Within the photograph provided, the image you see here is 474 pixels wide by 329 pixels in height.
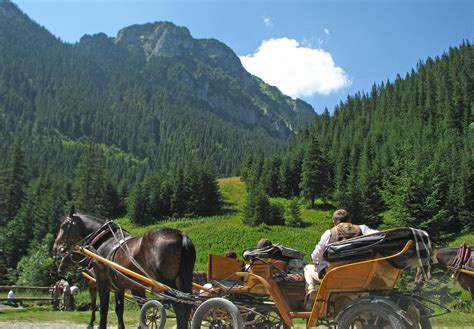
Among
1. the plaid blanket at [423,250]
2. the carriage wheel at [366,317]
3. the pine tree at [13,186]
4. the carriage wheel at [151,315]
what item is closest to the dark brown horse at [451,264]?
the plaid blanket at [423,250]

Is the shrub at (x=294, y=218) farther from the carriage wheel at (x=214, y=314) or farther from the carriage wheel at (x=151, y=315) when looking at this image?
the carriage wheel at (x=214, y=314)

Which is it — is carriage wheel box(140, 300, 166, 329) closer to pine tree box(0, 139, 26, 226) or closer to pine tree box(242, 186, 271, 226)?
pine tree box(242, 186, 271, 226)

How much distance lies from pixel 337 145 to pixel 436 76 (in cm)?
5291

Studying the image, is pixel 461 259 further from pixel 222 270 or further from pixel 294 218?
pixel 294 218

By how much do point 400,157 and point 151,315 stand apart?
6703 cm

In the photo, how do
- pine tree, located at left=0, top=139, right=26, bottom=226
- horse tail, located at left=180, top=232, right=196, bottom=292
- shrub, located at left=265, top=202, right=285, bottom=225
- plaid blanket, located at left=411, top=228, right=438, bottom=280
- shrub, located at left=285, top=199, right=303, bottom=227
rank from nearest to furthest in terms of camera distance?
1. plaid blanket, located at left=411, top=228, right=438, bottom=280
2. horse tail, located at left=180, top=232, right=196, bottom=292
3. shrub, located at left=285, top=199, right=303, bottom=227
4. shrub, located at left=265, top=202, right=285, bottom=225
5. pine tree, located at left=0, top=139, right=26, bottom=226

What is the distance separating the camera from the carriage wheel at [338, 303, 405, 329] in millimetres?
5406

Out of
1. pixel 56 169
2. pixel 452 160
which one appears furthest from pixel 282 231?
pixel 56 169

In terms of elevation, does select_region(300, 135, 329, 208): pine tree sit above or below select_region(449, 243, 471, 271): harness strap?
above

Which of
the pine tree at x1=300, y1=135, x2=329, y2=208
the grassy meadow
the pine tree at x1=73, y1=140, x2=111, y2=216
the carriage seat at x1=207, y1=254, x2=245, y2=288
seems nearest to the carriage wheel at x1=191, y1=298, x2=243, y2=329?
the carriage seat at x1=207, y1=254, x2=245, y2=288

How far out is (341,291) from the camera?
6.01m

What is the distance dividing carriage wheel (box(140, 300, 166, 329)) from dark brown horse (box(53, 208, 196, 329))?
1.42 feet

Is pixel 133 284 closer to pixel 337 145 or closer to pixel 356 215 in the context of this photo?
pixel 356 215

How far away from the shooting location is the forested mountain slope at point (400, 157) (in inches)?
1800
